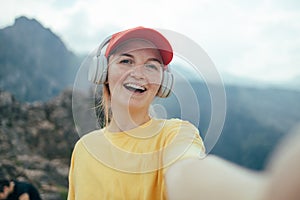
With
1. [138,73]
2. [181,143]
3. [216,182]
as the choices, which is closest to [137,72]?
[138,73]

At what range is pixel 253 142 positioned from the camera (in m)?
26.4

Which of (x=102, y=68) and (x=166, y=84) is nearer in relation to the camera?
(x=166, y=84)

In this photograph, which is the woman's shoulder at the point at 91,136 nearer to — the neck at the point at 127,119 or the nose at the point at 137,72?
the neck at the point at 127,119

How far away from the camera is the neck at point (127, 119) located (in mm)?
1293

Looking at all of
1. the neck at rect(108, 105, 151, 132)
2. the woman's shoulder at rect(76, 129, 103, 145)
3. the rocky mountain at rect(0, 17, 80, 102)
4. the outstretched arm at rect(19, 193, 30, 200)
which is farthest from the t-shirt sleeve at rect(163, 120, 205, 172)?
the rocky mountain at rect(0, 17, 80, 102)

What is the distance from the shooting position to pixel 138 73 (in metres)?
1.31

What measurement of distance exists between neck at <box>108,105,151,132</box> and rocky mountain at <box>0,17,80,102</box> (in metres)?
28.8

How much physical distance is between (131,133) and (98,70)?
1.01 ft

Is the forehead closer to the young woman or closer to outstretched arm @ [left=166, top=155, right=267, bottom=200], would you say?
the young woman

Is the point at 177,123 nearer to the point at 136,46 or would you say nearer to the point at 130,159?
the point at 130,159

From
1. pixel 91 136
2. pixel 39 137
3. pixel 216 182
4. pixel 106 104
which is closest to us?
pixel 216 182

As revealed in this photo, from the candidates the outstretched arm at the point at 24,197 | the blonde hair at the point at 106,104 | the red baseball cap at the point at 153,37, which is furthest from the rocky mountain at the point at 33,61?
the red baseball cap at the point at 153,37

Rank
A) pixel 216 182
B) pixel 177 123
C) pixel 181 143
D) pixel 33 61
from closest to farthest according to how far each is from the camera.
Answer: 1. pixel 216 182
2. pixel 181 143
3. pixel 177 123
4. pixel 33 61

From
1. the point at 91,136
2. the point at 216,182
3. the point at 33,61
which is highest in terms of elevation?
the point at 216,182
